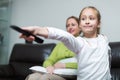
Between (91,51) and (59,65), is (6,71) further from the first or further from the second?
(91,51)

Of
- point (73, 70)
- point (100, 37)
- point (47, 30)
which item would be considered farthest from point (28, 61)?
point (47, 30)

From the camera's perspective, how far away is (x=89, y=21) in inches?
58.9

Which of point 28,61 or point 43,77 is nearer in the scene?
point 43,77

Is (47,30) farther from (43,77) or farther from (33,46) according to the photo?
(33,46)

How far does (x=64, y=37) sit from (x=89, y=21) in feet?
1.41

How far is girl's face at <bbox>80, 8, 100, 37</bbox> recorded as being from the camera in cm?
150

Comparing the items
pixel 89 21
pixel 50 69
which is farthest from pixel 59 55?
pixel 89 21

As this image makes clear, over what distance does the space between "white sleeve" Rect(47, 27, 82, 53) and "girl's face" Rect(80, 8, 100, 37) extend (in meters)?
0.18

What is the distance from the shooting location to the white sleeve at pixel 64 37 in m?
1.04

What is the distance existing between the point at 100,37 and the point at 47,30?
64 cm

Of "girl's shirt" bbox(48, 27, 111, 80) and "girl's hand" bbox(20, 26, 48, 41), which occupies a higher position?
"girl's hand" bbox(20, 26, 48, 41)

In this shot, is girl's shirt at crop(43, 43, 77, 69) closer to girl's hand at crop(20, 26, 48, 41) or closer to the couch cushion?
the couch cushion

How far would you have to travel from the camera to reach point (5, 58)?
3291 millimetres

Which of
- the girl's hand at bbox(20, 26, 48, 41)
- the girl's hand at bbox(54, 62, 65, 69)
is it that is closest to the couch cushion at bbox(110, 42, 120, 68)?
the girl's hand at bbox(54, 62, 65, 69)
